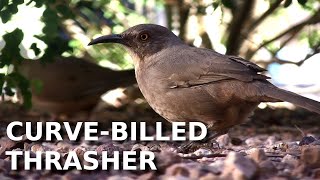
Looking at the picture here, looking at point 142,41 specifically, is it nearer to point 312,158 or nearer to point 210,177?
point 312,158

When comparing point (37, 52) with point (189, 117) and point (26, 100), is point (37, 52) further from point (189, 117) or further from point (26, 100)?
point (189, 117)

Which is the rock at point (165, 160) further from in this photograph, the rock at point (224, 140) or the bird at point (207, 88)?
the rock at point (224, 140)

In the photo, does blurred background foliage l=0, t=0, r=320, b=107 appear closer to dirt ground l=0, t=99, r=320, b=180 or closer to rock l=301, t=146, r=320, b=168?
dirt ground l=0, t=99, r=320, b=180

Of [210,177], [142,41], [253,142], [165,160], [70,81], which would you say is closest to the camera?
[210,177]

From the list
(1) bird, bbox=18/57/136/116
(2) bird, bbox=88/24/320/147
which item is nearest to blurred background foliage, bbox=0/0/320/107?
(1) bird, bbox=18/57/136/116

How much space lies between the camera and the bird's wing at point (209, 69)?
11.7 feet

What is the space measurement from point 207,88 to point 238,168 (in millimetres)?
1347

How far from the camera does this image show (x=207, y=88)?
143 inches

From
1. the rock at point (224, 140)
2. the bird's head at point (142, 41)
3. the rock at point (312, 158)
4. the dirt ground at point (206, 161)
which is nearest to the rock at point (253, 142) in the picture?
the dirt ground at point (206, 161)

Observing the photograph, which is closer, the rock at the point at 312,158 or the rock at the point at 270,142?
the rock at the point at 312,158

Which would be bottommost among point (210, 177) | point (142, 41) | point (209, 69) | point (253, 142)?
point (210, 177)

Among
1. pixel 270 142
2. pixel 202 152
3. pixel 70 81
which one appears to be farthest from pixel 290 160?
pixel 70 81

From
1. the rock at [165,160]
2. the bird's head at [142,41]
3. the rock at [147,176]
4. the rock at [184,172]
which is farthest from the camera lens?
the bird's head at [142,41]

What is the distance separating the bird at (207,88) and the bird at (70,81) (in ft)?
8.22
